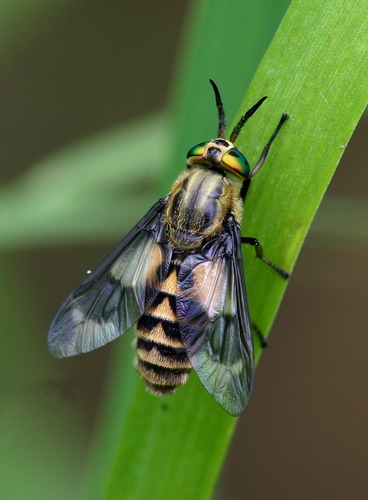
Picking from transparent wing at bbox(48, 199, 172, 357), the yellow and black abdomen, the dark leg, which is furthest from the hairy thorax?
the dark leg

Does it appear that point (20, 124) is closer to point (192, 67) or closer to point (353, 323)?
point (353, 323)

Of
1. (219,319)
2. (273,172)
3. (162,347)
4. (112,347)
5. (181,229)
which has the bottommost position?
(112,347)

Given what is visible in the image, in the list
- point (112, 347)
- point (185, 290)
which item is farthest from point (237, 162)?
point (112, 347)

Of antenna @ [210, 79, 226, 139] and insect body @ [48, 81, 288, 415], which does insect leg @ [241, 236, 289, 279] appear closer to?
insect body @ [48, 81, 288, 415]

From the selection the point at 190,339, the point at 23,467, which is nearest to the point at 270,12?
the point at 190,339

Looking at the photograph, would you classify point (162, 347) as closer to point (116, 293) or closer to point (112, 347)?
point (116, 293)

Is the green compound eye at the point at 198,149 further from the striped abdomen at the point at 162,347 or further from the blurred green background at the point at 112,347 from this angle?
the striped abdomen at the point at 162,347
